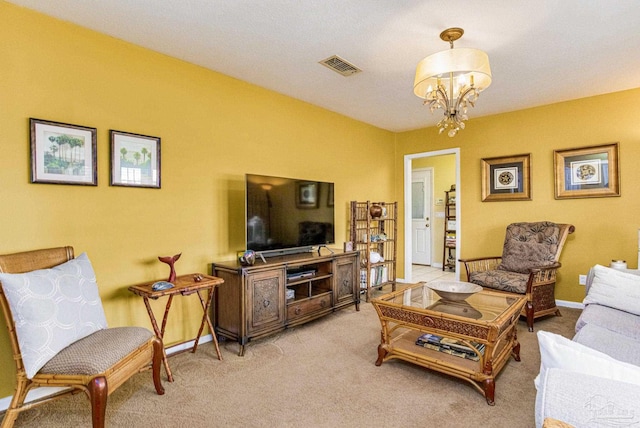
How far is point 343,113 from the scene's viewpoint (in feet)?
14.5

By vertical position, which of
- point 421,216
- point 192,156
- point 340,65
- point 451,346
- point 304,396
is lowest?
point 304,396

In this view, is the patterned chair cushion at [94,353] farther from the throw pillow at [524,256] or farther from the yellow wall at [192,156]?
the throw pillow at [524,256]

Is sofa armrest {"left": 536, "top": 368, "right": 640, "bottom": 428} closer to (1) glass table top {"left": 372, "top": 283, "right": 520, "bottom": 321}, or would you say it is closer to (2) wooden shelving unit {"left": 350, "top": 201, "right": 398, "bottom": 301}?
(1) glass table top {"left": 372, "top": 283, "right": 520, "bottom": 321}

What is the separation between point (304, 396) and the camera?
6.86 feet

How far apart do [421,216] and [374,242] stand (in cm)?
293

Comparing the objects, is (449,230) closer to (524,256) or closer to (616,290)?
(524,256)

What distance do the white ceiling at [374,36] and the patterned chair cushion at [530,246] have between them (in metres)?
1.53

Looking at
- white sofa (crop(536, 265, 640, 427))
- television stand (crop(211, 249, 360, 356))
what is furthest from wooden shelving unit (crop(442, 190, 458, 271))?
white sofa (crop(536, 265, 640, 427))

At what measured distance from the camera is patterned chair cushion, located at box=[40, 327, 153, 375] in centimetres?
158

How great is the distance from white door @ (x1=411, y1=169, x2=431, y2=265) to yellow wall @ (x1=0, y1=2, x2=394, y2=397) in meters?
4.04

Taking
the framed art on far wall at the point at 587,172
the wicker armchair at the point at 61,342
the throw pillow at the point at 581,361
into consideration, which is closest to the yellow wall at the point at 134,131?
the wicker armchair at the point at 61,342

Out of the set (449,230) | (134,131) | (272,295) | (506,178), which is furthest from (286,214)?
(449,230)

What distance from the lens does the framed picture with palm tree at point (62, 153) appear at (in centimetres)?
212

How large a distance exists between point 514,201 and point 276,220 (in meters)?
3.20
